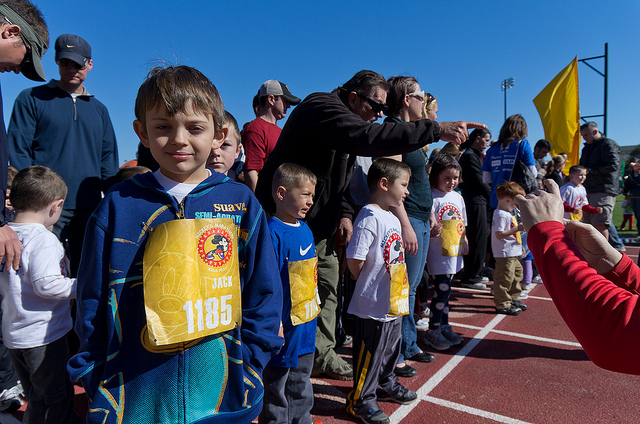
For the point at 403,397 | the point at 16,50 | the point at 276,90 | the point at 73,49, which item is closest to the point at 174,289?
the point at 16,50

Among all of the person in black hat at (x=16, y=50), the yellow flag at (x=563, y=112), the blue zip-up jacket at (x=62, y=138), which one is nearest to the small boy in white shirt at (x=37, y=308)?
the person in black hat at (x=16, y=50)

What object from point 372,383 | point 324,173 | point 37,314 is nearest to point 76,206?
point 37,314

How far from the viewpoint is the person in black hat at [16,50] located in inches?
64.5

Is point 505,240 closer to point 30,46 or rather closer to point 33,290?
point 33,290

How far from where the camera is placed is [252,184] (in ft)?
11.0

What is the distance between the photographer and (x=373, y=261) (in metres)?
2.57

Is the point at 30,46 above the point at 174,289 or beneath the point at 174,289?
above

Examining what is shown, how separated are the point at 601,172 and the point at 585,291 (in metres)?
8.40

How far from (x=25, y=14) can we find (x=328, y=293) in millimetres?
2369

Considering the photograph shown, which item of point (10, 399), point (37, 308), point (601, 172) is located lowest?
point (10, 399)

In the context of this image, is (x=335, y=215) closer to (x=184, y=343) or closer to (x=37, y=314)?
(x=184, y=343)

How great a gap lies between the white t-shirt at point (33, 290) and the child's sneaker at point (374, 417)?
74.9 inches

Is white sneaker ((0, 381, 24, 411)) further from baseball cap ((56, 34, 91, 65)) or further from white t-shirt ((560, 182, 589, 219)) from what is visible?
white t-shirt ((560, 182, 589, 219))

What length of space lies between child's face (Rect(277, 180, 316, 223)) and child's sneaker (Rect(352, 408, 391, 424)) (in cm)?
134
